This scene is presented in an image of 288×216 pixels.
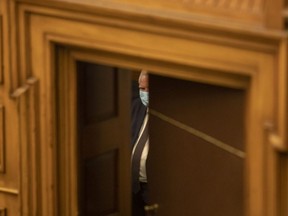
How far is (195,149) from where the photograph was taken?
2.41 meters

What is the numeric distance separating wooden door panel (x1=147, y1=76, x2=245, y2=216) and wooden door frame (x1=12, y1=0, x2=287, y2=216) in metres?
0.26

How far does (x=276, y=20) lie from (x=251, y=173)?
37 cm

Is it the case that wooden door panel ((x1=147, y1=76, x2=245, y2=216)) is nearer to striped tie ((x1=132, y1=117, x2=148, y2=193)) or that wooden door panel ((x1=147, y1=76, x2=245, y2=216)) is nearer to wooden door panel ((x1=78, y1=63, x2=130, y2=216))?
wooden door panel ((x1=78, y1=63, x2=130, y2=216))

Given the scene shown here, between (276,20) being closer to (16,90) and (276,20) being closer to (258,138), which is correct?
(258,138)

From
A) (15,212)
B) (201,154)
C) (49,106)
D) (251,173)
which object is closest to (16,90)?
(49,106)

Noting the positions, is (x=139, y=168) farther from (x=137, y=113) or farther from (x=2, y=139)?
(x=2, y=139)

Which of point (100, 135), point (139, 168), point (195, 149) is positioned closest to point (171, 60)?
point (195, 149)

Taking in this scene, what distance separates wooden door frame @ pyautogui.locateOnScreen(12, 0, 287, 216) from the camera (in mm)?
1901

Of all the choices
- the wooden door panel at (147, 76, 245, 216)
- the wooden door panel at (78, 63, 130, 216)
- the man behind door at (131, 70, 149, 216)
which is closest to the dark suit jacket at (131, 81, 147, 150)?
the man behind door at (131, 70, 149, 216)

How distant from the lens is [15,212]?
2402 mm

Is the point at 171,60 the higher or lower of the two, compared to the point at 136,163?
higher

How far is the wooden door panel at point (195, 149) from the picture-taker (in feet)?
7.57

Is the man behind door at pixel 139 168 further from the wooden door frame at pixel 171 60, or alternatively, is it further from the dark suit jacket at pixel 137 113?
the wooden door frame at pixel 171 60

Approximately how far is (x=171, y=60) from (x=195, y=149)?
0.43 meters
